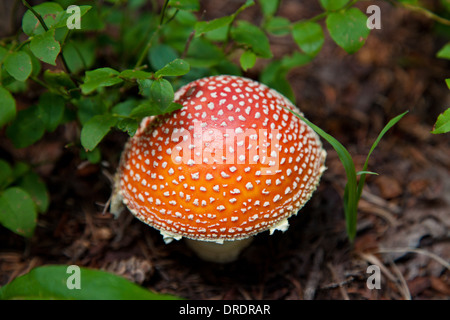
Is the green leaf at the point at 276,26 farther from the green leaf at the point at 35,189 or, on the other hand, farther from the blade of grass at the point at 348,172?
the green leaf at the point at 35,189

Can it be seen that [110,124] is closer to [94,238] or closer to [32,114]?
[32,114]

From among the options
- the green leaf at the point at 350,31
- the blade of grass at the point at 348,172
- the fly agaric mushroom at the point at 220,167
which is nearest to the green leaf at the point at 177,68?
the fly agaric mushroom at the point at 220,167

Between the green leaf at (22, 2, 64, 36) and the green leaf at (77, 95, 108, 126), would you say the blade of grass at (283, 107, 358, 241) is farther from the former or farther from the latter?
the green leaf at (22, 2, 64, 36)

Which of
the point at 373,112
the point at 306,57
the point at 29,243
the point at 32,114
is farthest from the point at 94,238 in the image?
the point at 373,112

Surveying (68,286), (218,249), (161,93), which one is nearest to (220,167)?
(161,93)

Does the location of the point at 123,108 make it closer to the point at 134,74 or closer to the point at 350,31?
the point at 134,74

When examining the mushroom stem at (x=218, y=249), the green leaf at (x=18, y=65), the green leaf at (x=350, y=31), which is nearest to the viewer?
the green leaf at (x=18, y=65)
